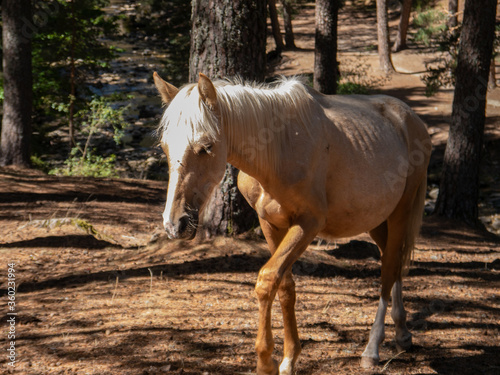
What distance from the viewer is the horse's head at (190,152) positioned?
291 centimetres

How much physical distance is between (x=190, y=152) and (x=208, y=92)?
37cm

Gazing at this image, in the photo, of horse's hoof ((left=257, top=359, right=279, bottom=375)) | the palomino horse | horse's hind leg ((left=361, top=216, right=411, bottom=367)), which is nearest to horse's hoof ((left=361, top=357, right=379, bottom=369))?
the palomino horse

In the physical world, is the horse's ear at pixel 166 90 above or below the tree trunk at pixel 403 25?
below

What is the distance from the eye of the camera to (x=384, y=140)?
165 inches

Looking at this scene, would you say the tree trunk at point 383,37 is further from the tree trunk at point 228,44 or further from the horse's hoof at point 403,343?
the horse's hoof at point 403,343

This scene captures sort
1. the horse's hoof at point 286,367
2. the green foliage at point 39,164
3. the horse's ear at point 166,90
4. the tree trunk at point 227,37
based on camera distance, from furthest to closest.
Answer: the green foliage at point 39,164 → the tree trunk at point 227,37 → the horse's hoof at point 286,367 → the horse's ear at point 166,90

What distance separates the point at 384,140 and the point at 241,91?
4.70ft

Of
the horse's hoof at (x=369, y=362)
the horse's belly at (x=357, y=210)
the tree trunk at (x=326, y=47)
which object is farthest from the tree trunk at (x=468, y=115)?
the horse's hoof at (x=369, y=362)

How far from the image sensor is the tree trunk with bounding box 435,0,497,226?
918 cm

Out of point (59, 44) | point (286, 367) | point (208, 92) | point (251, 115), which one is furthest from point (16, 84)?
point (286, 367)

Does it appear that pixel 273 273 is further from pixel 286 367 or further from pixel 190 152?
pixel 190 152

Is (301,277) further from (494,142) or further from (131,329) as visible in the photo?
(494,142)

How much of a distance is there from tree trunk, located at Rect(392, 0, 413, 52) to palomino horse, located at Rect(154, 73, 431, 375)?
935 inches

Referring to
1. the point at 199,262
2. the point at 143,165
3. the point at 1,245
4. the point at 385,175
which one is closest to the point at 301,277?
the point at 199,262
